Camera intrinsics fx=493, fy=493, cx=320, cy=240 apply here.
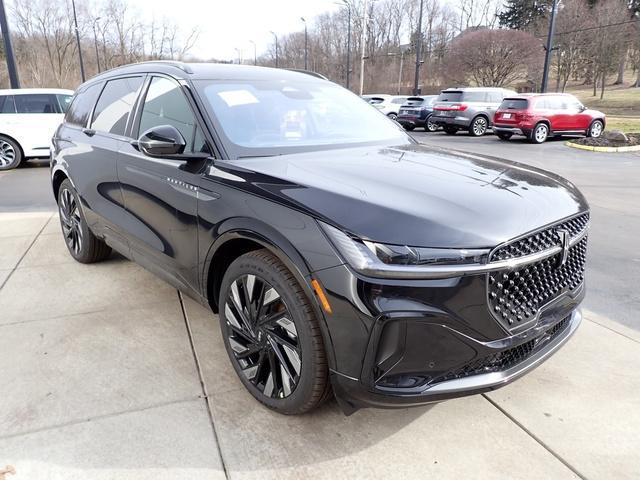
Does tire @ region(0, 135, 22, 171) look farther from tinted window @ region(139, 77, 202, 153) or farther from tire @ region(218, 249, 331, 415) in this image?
tire @ region(218, 249, 331, 415)

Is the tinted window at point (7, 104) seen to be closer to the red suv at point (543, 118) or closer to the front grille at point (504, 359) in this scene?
the front grille at point (504, 359)

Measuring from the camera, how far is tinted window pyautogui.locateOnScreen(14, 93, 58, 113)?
35.8 feet

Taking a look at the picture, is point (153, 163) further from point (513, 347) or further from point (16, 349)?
point (513, 347)

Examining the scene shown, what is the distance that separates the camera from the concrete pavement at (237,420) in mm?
2203

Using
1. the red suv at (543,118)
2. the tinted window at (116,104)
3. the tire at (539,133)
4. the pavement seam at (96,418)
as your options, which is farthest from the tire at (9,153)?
the tire at (539,133)

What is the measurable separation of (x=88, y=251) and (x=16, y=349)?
1531 mm

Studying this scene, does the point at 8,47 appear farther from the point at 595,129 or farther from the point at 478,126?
the point at 595,129

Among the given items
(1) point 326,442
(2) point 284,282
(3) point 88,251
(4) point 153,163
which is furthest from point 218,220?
(3) point 88,251

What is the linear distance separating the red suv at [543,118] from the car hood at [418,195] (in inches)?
611

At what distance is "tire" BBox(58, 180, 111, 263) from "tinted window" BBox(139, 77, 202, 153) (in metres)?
1.48

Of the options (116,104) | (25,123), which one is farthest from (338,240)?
(25,123)

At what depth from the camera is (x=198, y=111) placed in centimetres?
286

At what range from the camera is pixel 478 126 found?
20.0 m

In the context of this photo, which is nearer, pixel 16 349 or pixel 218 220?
pixel 218 220
